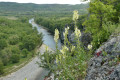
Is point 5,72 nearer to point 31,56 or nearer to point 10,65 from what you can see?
point 10,65

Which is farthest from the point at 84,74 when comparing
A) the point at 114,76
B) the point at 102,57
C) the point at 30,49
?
the point at 30,49

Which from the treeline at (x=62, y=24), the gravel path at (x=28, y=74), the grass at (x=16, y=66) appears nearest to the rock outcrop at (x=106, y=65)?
the gravel path at (x=28, y=74)

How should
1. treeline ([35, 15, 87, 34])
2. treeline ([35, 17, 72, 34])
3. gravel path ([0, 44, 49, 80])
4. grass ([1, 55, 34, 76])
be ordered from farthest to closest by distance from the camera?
1. treeline ([35, 17, 72, 34])
2. treeline ([35, 15, 87, 34])
3. grass ([1, 55, 34, 76])
4. gravel path ([0, 44, 49, 80])

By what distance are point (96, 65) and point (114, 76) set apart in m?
1.57

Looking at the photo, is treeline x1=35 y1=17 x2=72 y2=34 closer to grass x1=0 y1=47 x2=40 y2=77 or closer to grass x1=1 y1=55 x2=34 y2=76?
grass x1=0 y1=47 x2=40 y2=77

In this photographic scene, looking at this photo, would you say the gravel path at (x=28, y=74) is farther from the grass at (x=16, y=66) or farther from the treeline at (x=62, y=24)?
the treeline at (x=62, y=24)

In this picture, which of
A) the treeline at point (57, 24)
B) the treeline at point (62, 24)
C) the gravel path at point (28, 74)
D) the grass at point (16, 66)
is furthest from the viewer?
the treeline at point (57, 24)

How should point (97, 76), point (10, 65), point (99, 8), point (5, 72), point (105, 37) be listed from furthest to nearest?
point (10, 65)
point (5, 72)
point (99, 8)
point (105, 37)
point (97, 76)

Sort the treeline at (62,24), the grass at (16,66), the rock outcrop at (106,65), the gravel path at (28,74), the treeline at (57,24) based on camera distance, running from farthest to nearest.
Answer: the treeline at (57,24) → the treeline at (62,24) → the grass at (16,66) → the gravel path at (28,74) → the rock outcrop at (106,65)

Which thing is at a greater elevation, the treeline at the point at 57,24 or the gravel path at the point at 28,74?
the treeline at the point at 57,24

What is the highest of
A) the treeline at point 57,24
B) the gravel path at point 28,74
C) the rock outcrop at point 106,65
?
the rock outcrop at point 106,65

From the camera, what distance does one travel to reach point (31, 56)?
39.7 m

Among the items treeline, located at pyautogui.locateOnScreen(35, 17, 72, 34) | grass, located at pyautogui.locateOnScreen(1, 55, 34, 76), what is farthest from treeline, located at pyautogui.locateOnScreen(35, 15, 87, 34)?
grass, located at pyautogui.locateOnScreen(1, 55, 34, 76)

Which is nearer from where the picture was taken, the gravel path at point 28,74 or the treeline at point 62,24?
the gravel path at point 28,74
